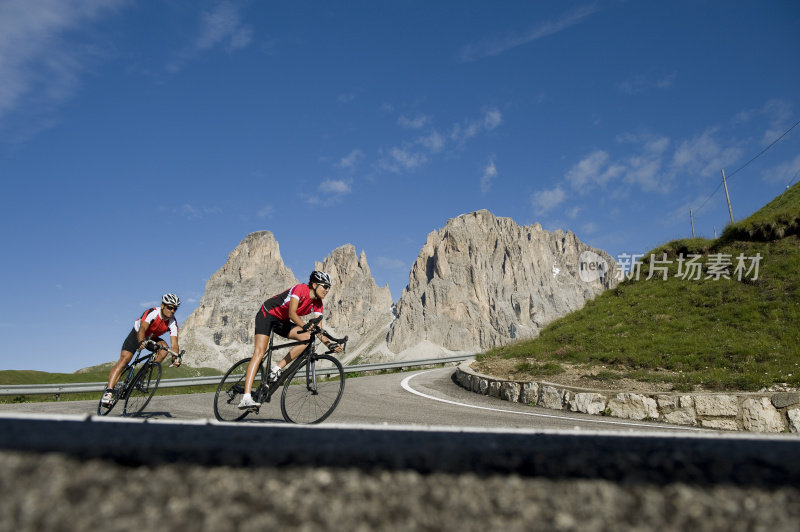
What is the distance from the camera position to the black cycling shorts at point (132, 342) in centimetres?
869

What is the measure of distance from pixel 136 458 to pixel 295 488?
298 millimetres

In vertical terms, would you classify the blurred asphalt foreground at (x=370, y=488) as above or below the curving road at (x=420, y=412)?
above

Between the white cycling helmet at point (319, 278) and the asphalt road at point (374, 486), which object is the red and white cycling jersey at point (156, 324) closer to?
the white cycling helmet at point (319, 278)

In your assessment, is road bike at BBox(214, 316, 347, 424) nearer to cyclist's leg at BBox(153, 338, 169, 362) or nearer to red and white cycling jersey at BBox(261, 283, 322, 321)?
red and white cycling jersey at BBox(261, 283, 322, 321)

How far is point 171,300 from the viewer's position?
8.53m

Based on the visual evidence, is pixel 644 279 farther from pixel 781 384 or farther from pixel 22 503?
pixel 22 503

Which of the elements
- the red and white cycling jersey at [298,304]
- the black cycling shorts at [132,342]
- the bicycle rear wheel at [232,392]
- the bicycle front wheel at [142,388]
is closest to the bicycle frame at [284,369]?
the bicycle rear wheel at [232,392]

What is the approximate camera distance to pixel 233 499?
0.80 m

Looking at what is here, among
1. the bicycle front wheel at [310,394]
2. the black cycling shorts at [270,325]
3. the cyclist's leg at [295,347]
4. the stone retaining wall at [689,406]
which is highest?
Result: the black cycling shorts at [270,325]

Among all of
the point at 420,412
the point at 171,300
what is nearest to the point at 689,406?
the point at 420,412

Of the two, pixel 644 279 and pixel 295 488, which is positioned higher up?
pixel 644 279

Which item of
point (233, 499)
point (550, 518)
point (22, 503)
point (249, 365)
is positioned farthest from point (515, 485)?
point (249, 365)

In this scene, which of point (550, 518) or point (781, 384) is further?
point (781, 384)

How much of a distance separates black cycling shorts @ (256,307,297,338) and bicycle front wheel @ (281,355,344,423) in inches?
22.3
